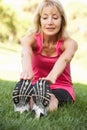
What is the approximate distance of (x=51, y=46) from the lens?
405 cm

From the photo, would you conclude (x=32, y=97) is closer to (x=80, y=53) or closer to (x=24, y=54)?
(x=24, y=54)

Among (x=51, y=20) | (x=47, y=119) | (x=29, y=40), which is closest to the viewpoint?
(x=47, y=119)

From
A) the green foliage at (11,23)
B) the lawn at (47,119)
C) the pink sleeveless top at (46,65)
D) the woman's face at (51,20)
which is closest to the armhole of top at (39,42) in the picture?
the pink sleeveless top at (46,65)

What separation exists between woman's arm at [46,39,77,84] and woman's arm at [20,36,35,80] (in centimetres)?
17

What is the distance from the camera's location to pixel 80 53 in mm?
18781

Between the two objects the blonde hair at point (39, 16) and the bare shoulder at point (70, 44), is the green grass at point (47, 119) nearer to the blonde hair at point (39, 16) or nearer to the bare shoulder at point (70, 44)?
the bare shoulder at point (70, 44)

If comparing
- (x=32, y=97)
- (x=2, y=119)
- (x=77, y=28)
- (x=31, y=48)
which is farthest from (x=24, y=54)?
(x=77, y=28)

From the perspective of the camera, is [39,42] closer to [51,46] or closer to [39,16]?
[51,46]

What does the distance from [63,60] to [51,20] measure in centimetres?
39

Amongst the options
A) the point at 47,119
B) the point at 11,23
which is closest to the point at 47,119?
the point at 47,119

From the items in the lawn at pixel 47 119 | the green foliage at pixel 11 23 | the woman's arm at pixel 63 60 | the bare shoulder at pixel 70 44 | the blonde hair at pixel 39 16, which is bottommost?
the green foliage at pixel 11 23

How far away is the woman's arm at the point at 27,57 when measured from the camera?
11.6 feet

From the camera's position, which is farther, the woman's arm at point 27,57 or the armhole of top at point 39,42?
the armhole of top at point 39,42

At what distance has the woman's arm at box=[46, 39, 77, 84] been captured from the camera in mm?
3585
